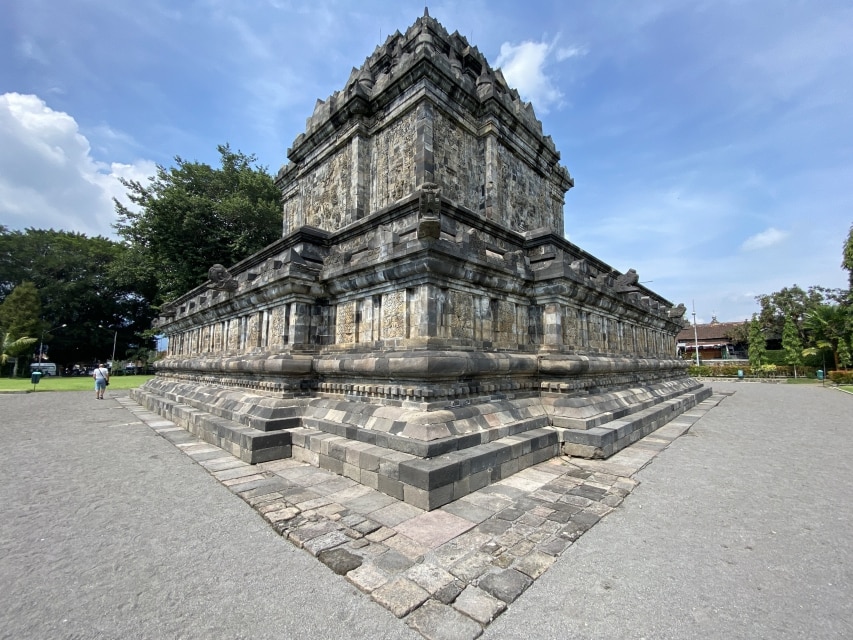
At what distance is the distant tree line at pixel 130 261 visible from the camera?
23.7 meters

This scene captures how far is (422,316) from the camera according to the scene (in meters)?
5.49

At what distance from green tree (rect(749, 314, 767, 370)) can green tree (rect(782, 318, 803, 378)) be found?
188 centimetres

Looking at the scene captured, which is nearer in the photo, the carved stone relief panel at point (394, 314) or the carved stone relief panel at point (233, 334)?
the carved stone relief panel at point (394, 314)

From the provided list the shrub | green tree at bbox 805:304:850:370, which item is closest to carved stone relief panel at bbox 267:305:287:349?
the shrub

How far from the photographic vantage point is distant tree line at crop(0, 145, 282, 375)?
23.7 meters

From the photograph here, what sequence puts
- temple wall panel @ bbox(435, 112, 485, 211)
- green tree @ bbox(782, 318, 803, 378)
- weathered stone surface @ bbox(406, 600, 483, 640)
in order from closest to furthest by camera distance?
1. weathered stone surface @ bbox(406, 600, 483, 640)
2. temple wall panel @ bbox(435, 112, 485, 211)
3. green tree @ bbox(782, 318, 803, 378)

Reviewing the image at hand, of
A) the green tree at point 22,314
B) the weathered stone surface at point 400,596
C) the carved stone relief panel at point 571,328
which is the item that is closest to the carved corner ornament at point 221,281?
the carved stone relief panel at point 571,328

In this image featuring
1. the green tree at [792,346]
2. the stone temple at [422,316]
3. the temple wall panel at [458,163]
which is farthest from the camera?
the green tree at [792,346]

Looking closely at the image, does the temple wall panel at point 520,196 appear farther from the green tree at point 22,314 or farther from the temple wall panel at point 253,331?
the green tree at point 22,314

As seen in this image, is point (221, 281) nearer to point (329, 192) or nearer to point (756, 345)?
point (329, 192)

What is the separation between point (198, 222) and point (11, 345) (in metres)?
21.8

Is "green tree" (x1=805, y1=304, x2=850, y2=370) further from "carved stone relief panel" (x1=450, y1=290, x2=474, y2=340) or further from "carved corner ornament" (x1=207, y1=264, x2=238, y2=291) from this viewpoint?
"carved corner ornament" (x1=207, y1=264, x2=238, y2=291)

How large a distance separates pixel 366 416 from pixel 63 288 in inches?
1943

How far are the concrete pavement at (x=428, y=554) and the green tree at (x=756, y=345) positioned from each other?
1585 inches
